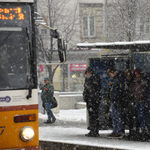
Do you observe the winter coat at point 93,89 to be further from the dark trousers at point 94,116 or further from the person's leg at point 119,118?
the person's leg at point 119,118

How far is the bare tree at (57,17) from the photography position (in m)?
21.1

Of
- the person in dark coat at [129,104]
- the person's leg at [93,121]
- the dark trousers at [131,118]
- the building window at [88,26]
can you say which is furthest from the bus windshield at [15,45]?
the building window at [88,26]

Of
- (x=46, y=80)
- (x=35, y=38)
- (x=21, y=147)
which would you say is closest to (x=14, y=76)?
(x=35, y=38)

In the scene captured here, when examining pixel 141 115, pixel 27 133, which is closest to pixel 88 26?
pixel 141 115

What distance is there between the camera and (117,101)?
883 cm

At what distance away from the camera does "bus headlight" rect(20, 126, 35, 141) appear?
231 inches

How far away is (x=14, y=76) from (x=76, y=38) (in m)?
20.0

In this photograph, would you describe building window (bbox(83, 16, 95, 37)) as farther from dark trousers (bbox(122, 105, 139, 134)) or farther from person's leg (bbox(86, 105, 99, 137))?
dark trousers (bbox(122, 105, 139, 134))

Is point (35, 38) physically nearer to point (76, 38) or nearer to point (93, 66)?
point (93, 66)

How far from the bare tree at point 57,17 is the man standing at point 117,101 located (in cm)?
1111

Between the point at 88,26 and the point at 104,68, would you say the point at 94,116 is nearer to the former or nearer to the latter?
the point at 104,68

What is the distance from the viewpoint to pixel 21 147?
5.85 meters

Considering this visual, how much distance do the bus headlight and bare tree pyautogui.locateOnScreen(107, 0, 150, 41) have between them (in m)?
13.6

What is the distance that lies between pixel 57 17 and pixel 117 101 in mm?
13888
